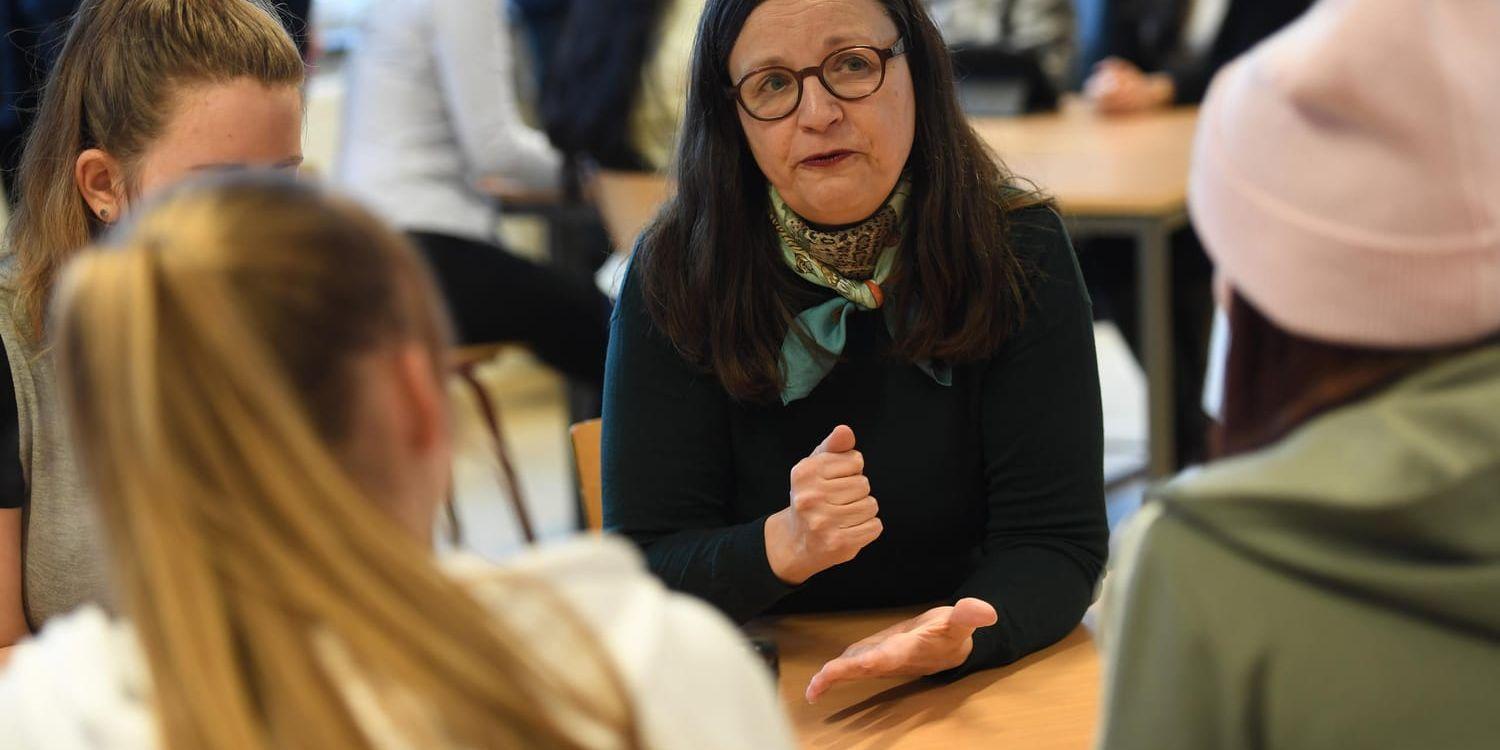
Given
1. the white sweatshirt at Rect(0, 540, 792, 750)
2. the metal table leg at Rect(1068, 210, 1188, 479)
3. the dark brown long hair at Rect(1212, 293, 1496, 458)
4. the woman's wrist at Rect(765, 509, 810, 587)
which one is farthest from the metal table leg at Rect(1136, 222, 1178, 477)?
the white sweatshirt at Rect(0, 540, 792, 750)

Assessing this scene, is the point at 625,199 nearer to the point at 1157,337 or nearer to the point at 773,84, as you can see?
the point at 1157,337

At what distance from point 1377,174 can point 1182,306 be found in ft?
10.6

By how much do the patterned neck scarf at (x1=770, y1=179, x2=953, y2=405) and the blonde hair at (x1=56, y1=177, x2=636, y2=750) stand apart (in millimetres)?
883

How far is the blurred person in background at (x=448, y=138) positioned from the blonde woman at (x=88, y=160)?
165 centimetres

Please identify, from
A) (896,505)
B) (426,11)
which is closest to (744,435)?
(896,505)

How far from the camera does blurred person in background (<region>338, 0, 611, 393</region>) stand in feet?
10.9

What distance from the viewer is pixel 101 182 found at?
1.59m

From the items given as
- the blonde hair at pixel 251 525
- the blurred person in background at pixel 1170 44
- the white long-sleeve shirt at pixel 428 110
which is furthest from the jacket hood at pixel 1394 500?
the blurred person in background at pixel 1170 44

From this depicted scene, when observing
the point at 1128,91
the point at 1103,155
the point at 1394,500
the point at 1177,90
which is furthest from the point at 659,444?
the point at 1177,90

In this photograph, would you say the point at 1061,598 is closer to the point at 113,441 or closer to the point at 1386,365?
the point at 1386,365

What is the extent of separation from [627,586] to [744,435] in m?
0.82

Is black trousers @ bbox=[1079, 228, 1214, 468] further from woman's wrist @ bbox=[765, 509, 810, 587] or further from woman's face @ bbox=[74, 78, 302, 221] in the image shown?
woman's face @ bbox=[74, 78, 302, 221]

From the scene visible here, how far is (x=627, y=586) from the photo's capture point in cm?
89

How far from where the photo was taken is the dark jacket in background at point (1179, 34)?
13.8 ft
